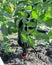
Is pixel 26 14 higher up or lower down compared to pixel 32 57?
higher up

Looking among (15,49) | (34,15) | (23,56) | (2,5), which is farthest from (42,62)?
(34,15)

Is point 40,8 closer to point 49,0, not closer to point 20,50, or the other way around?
point 49,0

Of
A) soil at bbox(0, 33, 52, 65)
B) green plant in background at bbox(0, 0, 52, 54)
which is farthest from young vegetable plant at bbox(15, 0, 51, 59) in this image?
soil at bbox(0, 33, 52, 65)

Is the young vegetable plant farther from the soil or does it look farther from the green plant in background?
the soil

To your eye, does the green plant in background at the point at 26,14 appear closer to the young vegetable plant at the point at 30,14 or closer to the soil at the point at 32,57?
the young vegetable plant at the point at 30,14

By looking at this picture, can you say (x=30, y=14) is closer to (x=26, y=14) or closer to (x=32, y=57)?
(x=26, y=14)

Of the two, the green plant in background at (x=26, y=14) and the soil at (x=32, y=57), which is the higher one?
the green plant in background at (x=26, y=14)

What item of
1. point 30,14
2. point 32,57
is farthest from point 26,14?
point 32,57

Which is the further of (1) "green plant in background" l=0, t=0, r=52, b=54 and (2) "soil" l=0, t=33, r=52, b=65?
(2) "soil" l=0, t=33, r=52, b=65

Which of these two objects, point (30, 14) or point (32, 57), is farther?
point (32, 57)

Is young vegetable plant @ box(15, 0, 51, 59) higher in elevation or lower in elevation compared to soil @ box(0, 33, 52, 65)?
higher

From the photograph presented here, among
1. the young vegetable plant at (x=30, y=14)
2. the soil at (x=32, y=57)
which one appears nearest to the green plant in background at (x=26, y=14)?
the young vegetable plant at (x=30, y=14)

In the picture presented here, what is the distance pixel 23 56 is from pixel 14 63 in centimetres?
17

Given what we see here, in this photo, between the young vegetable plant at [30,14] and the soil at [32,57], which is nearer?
the young vegetable plant at [30,14]
